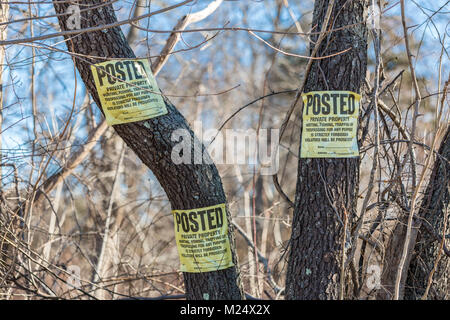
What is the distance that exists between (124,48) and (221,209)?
901 millimetres

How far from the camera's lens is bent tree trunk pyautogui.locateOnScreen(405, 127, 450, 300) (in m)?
2.56

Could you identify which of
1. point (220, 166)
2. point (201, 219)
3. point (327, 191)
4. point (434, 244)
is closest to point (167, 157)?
point (201, 219)

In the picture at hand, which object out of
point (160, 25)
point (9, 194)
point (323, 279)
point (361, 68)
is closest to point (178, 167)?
point (323, 279)

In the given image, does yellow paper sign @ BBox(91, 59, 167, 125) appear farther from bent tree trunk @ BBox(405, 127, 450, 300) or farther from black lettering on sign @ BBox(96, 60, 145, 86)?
bent tree trunk @ BBox(405, 127, 450, 300)

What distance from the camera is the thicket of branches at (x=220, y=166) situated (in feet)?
8.00

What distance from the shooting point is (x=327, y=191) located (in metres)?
2.22

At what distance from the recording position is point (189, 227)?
231 cm

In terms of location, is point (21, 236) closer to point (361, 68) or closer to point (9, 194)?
point (9, 194)

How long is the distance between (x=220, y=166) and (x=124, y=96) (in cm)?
396

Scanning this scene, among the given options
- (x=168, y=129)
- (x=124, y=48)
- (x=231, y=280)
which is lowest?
(x=231, y=280)

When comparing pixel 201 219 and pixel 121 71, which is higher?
pixel 121 71

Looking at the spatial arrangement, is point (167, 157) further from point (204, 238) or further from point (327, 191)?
point (327, 191)

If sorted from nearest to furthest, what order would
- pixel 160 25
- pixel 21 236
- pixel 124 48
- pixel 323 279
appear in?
pixel 323 279, pixel 124 48, pixel 21 236, pixel 160 25

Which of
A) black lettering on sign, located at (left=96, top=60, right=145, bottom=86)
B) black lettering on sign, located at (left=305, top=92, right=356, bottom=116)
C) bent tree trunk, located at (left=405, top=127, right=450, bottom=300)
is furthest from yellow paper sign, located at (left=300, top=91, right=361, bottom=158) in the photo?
black lettering on sign, located at (left=96, top=60, right=145, bottom=86)
